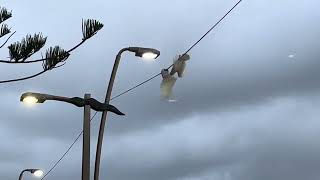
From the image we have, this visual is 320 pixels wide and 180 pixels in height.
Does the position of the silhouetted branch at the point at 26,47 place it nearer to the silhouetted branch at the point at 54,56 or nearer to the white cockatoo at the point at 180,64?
the silhouetted branch at the point at 54,56

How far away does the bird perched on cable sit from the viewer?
1308cm

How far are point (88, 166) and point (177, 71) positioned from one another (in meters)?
3.11

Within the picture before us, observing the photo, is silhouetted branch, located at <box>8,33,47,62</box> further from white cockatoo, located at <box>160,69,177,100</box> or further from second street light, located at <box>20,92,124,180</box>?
second street light, located at <box>20,92,124,180</box>

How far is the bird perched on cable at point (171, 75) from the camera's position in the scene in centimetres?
1308

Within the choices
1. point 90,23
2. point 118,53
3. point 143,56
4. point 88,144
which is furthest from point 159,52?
point 90,23

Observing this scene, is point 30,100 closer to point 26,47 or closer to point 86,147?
point 86,147

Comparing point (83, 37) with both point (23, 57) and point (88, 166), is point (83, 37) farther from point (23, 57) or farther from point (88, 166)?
point (88, 166)

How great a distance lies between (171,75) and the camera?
13.4 metres

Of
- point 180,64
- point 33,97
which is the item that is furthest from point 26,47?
point 33,97

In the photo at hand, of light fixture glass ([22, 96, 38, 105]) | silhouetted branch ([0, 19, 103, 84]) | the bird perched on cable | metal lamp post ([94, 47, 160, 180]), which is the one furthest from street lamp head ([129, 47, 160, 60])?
silhouetted branch ([0, 19, 103, 84])

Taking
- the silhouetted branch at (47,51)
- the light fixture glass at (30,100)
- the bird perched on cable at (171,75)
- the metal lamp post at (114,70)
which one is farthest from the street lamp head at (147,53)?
the silhouetted branch at (47,51)

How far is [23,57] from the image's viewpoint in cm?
988

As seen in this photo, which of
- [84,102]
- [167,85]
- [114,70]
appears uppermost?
[114,70]

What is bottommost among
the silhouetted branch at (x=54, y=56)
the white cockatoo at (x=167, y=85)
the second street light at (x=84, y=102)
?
the silhouetted branch at (x=54, y=56)
